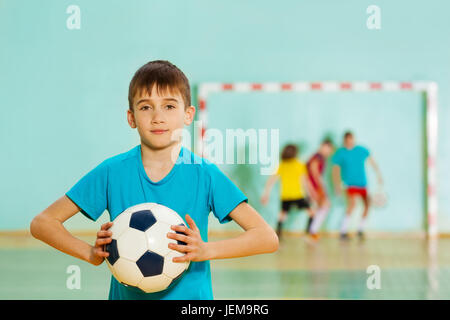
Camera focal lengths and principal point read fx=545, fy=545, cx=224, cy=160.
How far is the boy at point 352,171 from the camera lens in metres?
7.35

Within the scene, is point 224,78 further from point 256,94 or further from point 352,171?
point 352,171

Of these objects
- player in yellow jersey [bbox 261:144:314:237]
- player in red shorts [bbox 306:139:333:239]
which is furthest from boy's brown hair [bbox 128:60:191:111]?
Answer: player in red shorts [bbox 306:139:333:239]

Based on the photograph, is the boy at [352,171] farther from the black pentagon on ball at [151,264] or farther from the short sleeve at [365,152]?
the black pentagon on ball at [151,264]

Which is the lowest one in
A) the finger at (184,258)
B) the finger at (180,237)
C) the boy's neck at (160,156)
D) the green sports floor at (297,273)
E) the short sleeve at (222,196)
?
the green sports floor at (297,273)

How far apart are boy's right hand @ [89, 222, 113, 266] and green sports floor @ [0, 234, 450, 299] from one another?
2505mm

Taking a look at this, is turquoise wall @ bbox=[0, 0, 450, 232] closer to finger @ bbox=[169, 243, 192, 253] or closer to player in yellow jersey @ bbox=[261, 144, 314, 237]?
player in yellow jersey @ bbox=[261, 144, 314, 237]

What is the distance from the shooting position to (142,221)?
1.67m

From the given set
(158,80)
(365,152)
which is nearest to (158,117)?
(158,80)

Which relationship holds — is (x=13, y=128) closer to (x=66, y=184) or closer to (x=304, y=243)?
(x=66, y=184)

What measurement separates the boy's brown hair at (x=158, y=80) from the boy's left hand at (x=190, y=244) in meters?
0.43

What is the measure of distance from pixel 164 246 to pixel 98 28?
21.7 feet

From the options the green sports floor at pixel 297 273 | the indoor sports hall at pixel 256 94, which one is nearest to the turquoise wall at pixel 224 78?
the indoor sports hall at pixel 256 94

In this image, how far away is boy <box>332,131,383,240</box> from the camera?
7.35 meters

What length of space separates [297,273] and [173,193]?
3438mm
